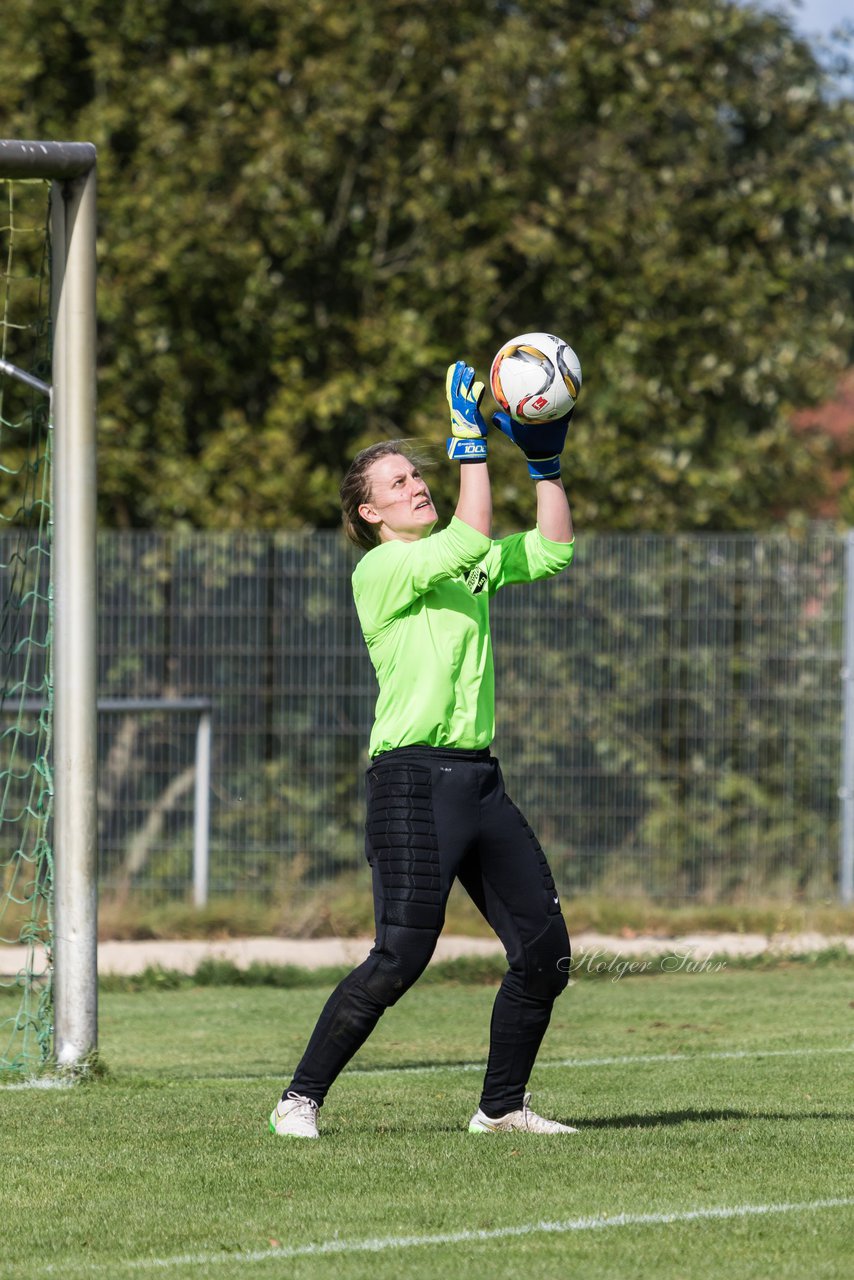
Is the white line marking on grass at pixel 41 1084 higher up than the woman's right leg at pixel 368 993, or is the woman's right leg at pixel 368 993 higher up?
the woman's right leg at pixel 368 993

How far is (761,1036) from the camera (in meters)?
8.38

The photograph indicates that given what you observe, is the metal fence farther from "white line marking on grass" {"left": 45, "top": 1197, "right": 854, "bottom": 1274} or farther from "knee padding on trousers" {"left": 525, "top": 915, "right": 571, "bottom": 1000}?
"white line marking on grass" {"left": 45, "top": 1197, "right": 854, "bottom": 1274}

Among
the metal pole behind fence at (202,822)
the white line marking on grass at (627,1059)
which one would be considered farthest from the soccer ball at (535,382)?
the metal pole behind fence at (202,822)

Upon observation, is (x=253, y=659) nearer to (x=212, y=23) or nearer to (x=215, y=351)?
(x=215, y=351)

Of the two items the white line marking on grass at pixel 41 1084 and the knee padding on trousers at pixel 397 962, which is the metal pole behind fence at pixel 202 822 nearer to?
the white line marking on grass at pixel 41 1084

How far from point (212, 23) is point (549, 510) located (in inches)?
467

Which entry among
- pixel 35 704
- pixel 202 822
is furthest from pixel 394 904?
pixel 202 822

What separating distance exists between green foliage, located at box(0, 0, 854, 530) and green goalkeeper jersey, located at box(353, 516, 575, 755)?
9.38 meters

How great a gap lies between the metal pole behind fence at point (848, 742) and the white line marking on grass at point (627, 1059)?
19.1 ft

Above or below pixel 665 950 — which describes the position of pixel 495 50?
above

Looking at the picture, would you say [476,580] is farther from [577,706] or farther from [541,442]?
[577,706]

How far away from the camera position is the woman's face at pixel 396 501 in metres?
5.93

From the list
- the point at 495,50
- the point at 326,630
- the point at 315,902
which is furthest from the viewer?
the point at 495,50

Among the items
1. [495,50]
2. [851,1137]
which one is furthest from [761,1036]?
[495,50]
